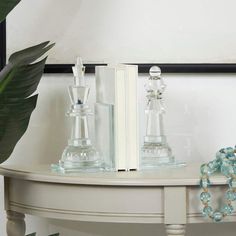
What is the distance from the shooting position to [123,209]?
1.57 metres

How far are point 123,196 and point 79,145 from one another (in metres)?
0.23

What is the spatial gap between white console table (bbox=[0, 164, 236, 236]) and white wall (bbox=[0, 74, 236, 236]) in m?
0.34

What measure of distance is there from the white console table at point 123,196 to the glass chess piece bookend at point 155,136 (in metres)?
0.10

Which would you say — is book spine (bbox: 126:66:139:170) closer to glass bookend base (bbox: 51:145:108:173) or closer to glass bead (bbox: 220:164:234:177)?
glass bookend base (bbox: 51:145:108:173)

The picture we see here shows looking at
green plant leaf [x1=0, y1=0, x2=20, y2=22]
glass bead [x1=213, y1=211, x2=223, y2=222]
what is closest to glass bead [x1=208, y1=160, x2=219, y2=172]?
glass bead [x1=213, y1=211, x2=223, y2=222]

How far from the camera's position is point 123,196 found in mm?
1565

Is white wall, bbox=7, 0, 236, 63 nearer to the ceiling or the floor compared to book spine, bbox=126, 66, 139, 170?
nearer to the ceiling

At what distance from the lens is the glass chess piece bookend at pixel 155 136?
1.75 meters

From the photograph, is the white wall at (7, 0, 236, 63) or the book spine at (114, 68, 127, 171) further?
the white wall at (7, 0, 236, 63)

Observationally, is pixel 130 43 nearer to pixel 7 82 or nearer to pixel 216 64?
pixel 216 64

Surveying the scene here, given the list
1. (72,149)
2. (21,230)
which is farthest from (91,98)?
(21,230)

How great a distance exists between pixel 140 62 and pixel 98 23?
6.8 inches

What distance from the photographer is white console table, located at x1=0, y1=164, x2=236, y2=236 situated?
1544 millimetres

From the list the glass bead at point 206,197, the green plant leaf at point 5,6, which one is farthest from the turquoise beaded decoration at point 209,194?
the green plant leaf at point 5,6
